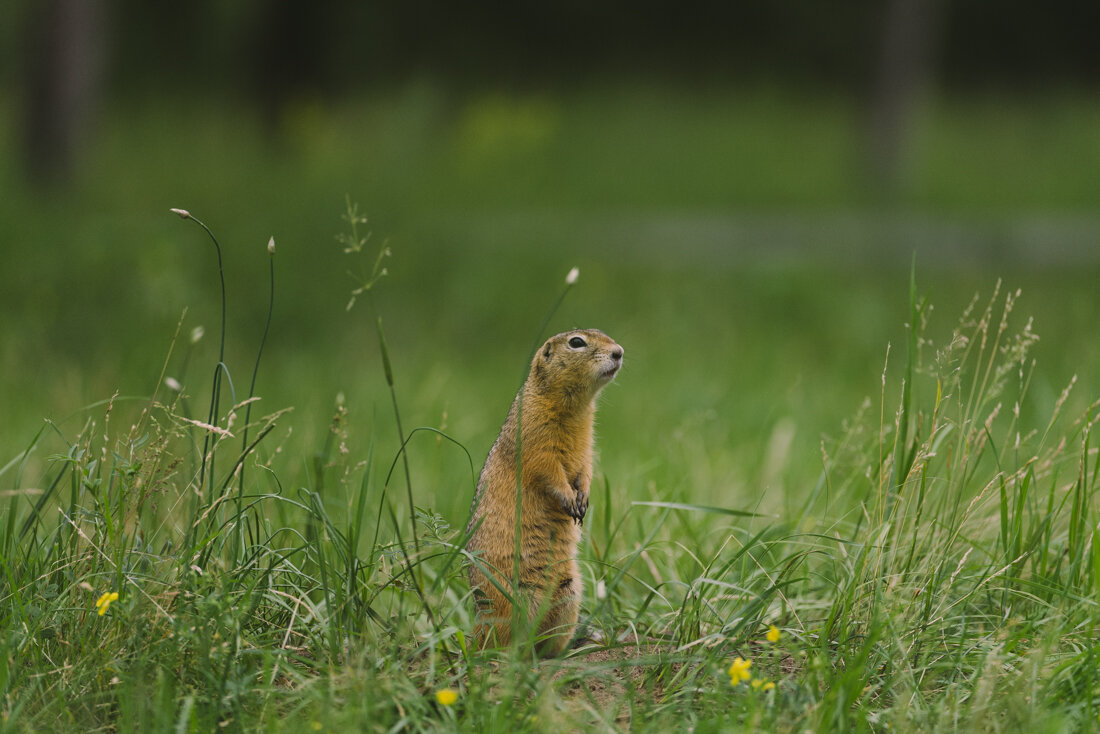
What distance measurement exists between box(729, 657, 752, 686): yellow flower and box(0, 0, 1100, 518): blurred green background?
3.69ft

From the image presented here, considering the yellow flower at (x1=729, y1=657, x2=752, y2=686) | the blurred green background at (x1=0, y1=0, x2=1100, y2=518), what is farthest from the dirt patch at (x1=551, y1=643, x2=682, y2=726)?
the blurred green background at (x1=0, y1=0, x2=1100, y2=518)

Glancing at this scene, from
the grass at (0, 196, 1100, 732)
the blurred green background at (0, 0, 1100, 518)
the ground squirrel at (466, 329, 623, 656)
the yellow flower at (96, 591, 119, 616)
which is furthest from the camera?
the blurred green background at (0, 0, 1100, 518)

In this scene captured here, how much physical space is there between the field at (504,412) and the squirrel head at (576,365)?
0.31m

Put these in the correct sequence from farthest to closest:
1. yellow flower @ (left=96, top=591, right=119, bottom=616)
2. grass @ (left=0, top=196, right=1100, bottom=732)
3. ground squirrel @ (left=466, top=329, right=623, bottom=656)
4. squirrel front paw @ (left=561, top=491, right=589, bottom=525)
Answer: squirrel front paw @ (left=561, top=491, right=589, bottom=525)
ground squirrel @ (left=466, top=329, right=623, bottom=656)
yellow flower @ (left=96, top=591, right=119, bottom=616)
grass @ (left=0, top=196, right=1100, bottom=732)

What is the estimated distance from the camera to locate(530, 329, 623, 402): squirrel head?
285 centimetres

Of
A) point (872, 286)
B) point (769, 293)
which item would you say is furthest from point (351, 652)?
point (872, 286)

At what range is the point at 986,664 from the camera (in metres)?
2.31

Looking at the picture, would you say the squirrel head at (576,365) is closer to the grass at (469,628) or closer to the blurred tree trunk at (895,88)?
the grass at (469,628)

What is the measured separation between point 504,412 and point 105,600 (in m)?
3.17

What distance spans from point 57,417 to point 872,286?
575 cm

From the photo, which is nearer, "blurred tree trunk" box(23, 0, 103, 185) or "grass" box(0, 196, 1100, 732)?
"grass" box(0, 196, 1100, 732)

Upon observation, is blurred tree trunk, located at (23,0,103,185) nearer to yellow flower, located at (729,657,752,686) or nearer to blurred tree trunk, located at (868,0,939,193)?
blurred tree trunk, located at (868,0,939,193)

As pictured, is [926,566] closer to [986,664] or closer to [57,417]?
[986,664]

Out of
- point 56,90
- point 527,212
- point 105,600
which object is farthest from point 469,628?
point 527,212
